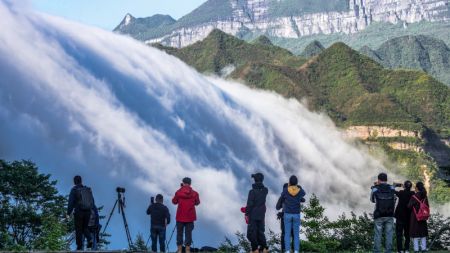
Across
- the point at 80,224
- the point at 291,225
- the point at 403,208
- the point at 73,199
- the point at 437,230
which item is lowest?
the point at 291,225

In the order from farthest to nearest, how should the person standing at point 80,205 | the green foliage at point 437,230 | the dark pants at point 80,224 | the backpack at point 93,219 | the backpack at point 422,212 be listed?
1. the green foliage at point 437,230
2. the backpack at point 422,212
3. the backpack at point 93,219
4. the dark pants at point 80,224
5. the person standing at point 80,205

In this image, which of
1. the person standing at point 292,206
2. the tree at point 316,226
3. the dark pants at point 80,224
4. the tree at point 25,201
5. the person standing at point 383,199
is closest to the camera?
the person standing at point 383,199

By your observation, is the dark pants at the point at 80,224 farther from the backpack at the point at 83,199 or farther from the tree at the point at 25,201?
the tree at the point at 25,201

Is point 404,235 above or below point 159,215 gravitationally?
below

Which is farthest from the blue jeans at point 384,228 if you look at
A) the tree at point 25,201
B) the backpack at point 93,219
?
the tree at point 25,201

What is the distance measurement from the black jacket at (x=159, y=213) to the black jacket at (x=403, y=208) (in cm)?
679

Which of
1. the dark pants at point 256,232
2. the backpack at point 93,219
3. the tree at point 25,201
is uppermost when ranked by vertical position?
the tree at point 25,201

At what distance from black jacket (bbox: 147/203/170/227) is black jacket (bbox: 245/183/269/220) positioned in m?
3.95

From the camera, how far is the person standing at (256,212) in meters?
17.8

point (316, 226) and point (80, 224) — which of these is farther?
point (316, 226)

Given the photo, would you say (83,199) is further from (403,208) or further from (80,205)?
(403,208)

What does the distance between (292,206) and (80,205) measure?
5.61 m

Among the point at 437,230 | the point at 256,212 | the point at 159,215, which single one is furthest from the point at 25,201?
the point at 256,212

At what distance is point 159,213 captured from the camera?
68.9 ft
